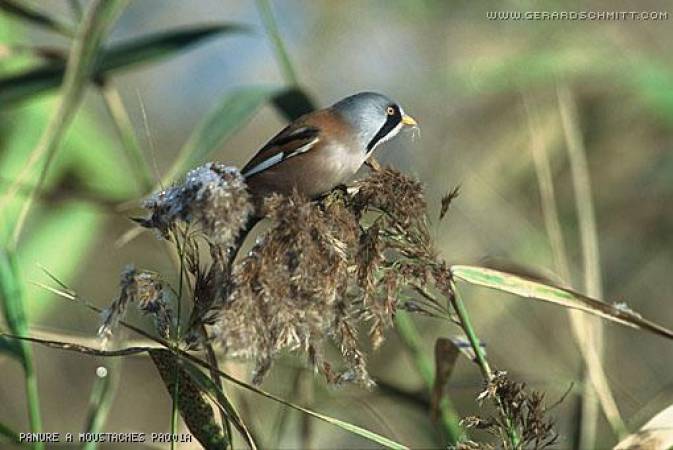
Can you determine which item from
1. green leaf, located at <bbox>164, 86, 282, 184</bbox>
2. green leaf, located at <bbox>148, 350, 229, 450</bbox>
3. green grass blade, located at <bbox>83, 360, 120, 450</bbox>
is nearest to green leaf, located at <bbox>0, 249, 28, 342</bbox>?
green grass blade, located at <bbox>83, 360, 120, 450</bbox>

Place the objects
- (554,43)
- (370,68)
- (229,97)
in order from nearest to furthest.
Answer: (229,97)
(554,43)
(370,68)

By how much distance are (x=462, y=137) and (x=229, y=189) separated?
3.38 m

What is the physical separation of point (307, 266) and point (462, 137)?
3408 millimetres

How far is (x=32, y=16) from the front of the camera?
2451mm

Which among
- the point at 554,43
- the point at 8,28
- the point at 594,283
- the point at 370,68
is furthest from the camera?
the point at 370,68

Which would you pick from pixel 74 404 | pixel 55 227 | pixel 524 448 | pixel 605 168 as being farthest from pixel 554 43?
pixel 74 404

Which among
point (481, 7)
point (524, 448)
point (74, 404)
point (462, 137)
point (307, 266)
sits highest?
point (481, 7)

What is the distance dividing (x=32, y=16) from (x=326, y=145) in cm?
76

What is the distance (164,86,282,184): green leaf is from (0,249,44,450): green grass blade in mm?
475

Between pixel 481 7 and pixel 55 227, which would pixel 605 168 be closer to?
pixel 481 7

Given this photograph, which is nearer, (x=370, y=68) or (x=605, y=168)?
(x=605, y=168)

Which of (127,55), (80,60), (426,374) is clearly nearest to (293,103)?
(127,55)

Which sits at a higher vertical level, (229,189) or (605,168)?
(605,168)

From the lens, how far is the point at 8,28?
120 inches
